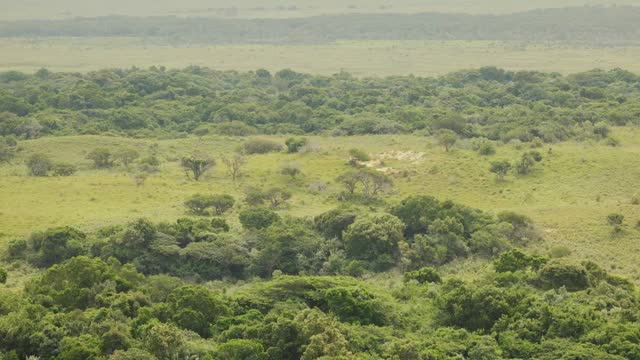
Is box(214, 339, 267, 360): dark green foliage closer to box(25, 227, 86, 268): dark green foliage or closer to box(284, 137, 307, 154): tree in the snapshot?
box(25, 227, 86, 268): dark green foliage

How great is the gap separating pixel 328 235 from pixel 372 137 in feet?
98.1

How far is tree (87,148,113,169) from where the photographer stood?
71.1 meters

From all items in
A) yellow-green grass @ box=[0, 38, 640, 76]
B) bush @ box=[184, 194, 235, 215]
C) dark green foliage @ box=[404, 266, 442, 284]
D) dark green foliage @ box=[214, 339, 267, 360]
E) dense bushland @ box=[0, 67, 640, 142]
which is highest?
dark green foliage @ box=[214, 339, 267, 360]

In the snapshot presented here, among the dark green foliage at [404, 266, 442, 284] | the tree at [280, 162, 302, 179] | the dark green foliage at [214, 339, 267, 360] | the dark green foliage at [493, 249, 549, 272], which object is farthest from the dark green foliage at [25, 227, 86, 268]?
the tree at [280, 162, 302, 179]

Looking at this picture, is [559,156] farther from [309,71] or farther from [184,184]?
[309,71]

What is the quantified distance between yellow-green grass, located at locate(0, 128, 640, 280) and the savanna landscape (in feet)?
0.66

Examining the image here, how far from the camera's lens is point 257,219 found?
51.2 meters

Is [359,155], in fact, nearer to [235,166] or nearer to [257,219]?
[235,166]

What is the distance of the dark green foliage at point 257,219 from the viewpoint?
51.0 metres

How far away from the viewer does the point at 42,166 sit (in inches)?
2675

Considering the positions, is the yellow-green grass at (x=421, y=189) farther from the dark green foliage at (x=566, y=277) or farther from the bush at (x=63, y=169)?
the dark green foliage at (x=566, y=277)

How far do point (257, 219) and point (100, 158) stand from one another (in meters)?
24.2

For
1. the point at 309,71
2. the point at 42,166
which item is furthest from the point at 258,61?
the point at 42,166

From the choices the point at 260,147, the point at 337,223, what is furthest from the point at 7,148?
the point at 337,223
